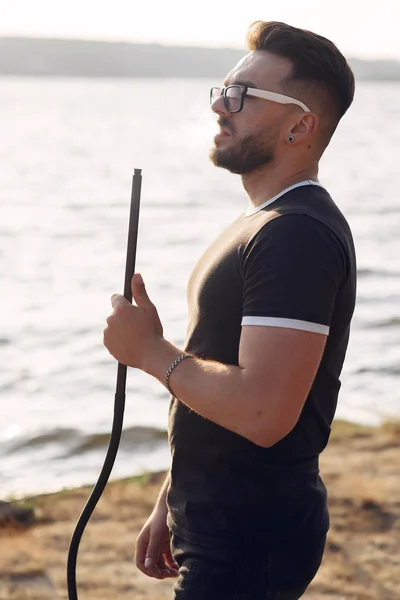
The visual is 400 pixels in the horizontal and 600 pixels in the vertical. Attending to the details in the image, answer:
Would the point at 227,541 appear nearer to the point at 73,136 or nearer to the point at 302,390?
the point at 302,390

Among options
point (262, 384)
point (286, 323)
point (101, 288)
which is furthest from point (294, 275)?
point (101, 288)

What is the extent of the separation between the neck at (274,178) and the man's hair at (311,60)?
0.56 feet

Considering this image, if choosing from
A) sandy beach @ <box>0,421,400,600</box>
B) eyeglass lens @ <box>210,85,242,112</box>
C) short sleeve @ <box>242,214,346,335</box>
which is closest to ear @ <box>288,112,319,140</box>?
eyeglass lens @ <box>210,85,242,112</box>

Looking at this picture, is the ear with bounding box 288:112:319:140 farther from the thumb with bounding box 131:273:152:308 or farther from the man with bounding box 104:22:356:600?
the thumb with bounding box 131:273:152:308

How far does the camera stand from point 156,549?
261cm

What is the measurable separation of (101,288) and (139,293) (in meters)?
14.3

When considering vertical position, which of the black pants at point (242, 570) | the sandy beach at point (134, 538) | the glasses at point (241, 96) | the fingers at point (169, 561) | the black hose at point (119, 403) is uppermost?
the glasses at point (241, 96)

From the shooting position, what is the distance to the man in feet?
6.41

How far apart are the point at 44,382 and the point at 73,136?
73768 millimetres

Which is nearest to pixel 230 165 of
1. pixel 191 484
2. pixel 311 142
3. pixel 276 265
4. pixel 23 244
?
pixel 311 142

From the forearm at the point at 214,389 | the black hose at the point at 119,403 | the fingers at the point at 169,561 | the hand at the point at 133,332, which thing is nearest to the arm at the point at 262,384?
the forearm at the point at 214,389

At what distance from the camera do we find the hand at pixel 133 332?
2129mm

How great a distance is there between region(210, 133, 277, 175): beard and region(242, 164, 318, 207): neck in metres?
0.02

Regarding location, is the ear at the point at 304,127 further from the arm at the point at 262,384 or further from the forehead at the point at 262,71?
the arm at the point at 262,384
